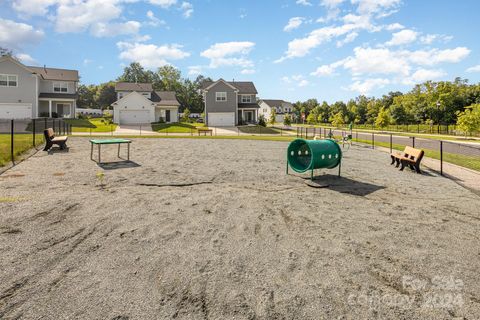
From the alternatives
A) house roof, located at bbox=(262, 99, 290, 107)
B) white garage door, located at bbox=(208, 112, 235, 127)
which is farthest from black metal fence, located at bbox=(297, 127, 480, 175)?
house roof, located at bbox=(262, 99, 290, 107)

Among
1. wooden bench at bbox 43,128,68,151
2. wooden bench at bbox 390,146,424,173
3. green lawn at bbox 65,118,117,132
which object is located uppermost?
green lawn at bbox 65,118,117,132

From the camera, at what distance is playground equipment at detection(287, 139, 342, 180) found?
10.8m

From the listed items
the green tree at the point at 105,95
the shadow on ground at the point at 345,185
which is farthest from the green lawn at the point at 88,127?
the green tree at the point at 105,95

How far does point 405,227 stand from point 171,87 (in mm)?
97711

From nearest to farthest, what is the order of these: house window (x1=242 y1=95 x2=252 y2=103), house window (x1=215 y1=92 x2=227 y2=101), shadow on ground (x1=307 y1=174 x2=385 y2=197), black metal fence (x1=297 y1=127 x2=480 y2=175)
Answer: shadow on ground (x1=307 y1=174 x2=385 y2=197) < black metal fence (x1=297 y1=127 x2=480 y2=175) < house window (x1=215 y1=92 x2=227 y2=101) < house window (x1=242 y1=95 x2=252 y2=103)

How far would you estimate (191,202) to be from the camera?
8.12 metres

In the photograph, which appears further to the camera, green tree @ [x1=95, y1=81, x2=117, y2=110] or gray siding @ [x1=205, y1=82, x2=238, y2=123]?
green tree @ [x1=95, y1=81, x2=117, y2=110]

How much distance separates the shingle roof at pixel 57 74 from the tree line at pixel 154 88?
133 feet

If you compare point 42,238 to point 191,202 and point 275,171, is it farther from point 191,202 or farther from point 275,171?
point 275,171

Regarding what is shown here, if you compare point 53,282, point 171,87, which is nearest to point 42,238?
point 53,282

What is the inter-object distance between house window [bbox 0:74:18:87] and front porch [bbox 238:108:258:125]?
32.4 m

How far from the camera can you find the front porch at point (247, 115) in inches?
2163

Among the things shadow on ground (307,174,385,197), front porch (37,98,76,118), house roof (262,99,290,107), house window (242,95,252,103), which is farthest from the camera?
house roof (262,99,290,107)

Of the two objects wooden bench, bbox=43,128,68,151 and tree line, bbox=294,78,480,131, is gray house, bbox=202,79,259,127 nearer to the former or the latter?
tree line, bbox=294,78,480,131
